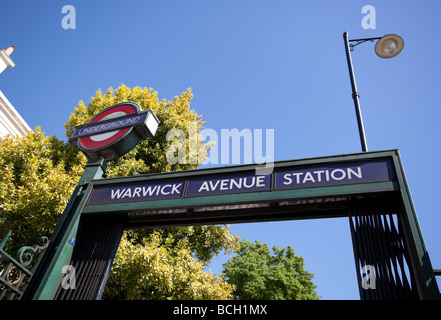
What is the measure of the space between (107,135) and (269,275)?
63.8 feet

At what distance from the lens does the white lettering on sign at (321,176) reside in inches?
154

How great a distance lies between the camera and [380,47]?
7.18 meters

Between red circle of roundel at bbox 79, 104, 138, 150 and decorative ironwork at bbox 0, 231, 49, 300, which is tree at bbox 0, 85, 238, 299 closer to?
red circle of roundel at bbox 79, 104, 138, 150

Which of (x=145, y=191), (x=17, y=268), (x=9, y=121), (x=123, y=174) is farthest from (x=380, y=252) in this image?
(x=9, y=121)

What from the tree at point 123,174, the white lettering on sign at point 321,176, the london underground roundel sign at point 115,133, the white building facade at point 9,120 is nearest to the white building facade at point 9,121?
the white building facade at point 9,120

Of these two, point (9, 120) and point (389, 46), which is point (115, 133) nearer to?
point (389, 46)

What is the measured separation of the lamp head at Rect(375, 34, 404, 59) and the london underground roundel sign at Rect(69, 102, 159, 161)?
16.8 ft

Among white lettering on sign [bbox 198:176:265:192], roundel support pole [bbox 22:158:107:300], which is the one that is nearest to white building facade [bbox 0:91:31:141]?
roundel support pole [bbox 22:158:107:300]

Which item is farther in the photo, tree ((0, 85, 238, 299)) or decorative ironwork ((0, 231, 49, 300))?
tree ((0, 85, 238, 299))

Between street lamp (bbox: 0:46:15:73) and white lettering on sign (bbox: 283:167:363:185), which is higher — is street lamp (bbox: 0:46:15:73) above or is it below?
above

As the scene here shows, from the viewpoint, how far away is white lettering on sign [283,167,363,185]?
390 cm

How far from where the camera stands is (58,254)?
4262 millimetres
